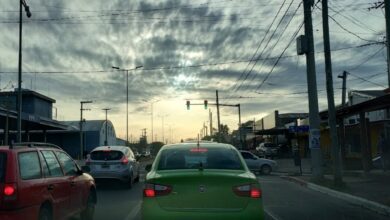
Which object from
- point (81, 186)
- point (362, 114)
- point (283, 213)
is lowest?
point (283, 213)

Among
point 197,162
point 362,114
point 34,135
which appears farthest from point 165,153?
point 34,135

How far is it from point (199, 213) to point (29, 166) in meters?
2.77

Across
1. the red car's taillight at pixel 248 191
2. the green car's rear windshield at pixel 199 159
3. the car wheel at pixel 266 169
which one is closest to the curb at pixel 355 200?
the green car's rear windshield at pixel 199 159

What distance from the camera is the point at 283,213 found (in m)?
13.2

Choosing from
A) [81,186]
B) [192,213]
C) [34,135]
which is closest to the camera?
[192,213]

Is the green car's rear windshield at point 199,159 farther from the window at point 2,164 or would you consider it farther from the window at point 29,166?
the window at point 2,164

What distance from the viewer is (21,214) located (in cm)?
746

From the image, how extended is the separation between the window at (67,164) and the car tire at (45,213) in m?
1.39

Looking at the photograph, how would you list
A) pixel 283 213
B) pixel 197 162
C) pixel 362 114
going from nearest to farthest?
pixel 197 162
pixel 283 213
pixel 362 114

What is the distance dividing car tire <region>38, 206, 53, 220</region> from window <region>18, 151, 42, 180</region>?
19.7 inches

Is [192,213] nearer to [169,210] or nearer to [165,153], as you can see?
[169,210]

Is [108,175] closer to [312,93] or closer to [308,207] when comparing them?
[308,207]

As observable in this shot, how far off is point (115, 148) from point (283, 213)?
9.51m

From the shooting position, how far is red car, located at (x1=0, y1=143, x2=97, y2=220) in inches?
294
